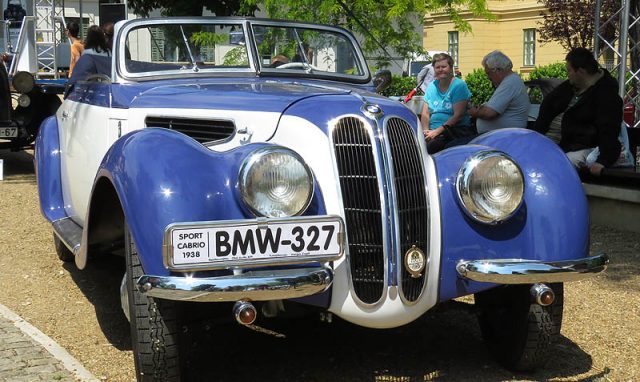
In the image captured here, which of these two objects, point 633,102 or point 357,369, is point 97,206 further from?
point 633,102

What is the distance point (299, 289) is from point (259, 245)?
0.23 meters

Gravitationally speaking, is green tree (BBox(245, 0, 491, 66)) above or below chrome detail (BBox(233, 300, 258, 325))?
above

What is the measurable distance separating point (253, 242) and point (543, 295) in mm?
1327

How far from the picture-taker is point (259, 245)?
3.51 m

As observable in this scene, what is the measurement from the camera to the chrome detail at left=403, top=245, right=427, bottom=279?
3.79m

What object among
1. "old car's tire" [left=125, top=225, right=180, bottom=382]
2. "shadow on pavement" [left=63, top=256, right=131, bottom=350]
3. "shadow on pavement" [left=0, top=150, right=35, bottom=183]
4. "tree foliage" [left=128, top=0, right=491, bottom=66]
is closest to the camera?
"old car's tire" [left=125, top=225, right=180, bottom=382]

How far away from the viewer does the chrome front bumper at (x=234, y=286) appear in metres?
3.40

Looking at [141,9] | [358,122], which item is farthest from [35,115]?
[358,122]

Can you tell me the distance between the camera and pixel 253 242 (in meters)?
3.50

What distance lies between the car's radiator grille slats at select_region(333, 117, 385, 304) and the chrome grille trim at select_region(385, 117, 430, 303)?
0.27ft

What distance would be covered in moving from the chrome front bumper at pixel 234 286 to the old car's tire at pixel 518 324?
118 centimetres

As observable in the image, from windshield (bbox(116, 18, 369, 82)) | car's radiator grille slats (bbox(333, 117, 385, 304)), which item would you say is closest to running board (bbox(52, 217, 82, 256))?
windshield (bbox(116, 18, 369, 82))

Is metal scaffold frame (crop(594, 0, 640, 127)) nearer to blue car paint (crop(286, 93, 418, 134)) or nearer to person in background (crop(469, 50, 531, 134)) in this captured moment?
person in background (crop(469, 50, 531, 134))

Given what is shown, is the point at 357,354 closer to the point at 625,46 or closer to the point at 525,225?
the point at 525,225
